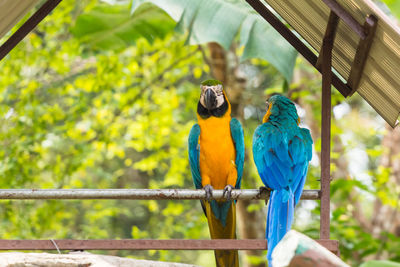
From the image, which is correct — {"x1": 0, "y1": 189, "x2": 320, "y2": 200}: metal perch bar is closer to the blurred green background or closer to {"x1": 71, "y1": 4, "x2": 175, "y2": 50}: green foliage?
the blurred green background

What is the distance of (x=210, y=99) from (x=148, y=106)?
3168 mm

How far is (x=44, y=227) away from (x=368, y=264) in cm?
316

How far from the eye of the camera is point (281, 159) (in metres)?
2.30

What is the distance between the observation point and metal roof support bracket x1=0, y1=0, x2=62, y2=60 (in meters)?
2.24

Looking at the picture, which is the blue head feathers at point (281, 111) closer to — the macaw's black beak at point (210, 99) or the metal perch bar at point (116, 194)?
the macaw's black beak at point (210, 99)

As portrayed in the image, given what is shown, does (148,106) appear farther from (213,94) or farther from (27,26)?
(27,26)

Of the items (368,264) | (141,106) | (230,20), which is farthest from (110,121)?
(368,264)

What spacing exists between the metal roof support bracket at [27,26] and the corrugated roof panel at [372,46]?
974 millimetres

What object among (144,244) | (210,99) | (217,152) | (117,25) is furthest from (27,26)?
(117,25)

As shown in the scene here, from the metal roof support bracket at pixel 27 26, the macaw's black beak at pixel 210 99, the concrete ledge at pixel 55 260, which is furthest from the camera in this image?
the macaw's black beak at pixel 210 99

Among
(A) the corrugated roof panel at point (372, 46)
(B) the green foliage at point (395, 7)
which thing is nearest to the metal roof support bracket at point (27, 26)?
(A) the corrugated roof panel at point (372, 46)

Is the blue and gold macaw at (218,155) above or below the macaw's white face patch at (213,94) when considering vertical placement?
below

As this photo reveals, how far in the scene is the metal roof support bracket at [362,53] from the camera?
162cm

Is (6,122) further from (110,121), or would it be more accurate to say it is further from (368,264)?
(368,264)
